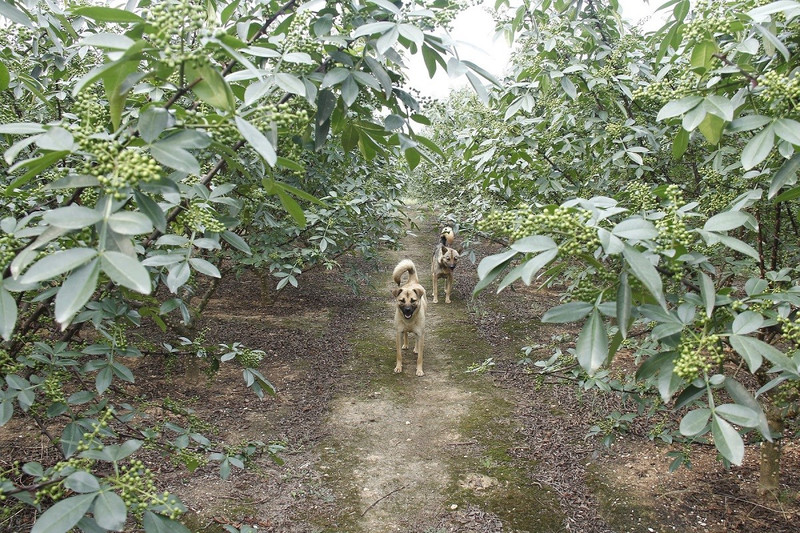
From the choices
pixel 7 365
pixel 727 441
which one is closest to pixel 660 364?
pixel 727 441

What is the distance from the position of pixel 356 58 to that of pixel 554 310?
0.87 m

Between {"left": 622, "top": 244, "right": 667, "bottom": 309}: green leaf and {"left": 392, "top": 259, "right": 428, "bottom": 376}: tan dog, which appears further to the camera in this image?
{"left": 392, "top": 259, "right": 428, "bottom": 376}: tan dog

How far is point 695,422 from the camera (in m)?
1.18

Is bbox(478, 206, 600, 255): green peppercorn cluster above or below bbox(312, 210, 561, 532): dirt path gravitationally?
above

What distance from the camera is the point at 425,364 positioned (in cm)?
596

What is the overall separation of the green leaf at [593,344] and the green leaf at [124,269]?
2.97ft

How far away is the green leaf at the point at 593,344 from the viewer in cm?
115

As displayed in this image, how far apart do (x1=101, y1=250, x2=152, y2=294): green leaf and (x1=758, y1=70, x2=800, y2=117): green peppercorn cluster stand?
4.98 feet

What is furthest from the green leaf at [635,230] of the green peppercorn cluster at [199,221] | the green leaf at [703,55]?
the green peppercorn cluster at [199,221]

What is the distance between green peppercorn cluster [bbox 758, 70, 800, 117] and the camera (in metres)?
1.28

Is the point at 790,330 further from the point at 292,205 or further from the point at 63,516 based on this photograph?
the point at 63,516

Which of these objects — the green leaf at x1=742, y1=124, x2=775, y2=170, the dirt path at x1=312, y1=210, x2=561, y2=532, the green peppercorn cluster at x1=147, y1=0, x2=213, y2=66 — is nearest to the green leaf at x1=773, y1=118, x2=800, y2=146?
the green leaf at x1=742, y1=124, x2=775, y2=170

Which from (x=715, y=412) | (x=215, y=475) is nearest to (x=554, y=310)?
(x=715, y=412)

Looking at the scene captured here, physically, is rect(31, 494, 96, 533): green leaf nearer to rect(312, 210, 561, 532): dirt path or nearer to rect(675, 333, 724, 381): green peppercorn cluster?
rect(675, 333, 724, 381): green peppercorn cluster
